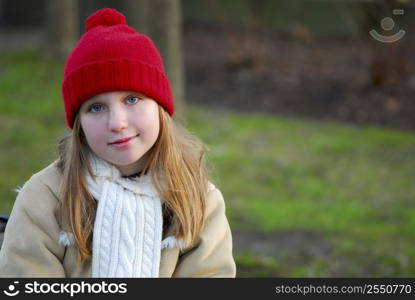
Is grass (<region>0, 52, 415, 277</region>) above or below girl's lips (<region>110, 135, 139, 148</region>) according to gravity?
below

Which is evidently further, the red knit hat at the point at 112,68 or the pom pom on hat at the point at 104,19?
the pom pom on hat at the point at 104,19

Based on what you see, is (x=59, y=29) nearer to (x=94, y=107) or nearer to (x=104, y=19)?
(x=104, y=19)

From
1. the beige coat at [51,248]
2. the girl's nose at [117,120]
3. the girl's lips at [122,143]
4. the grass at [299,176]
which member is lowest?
the grass at [299,176]

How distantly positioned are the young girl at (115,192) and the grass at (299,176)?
6.86 ft

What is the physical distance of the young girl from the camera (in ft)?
8.70

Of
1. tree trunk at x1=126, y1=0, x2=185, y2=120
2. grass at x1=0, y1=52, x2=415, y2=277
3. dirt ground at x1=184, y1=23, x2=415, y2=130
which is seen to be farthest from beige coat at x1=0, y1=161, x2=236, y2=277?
dirt ground at x1=184, y1=23, x2=415, y2=130

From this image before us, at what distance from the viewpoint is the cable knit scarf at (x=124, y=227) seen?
8.70ft

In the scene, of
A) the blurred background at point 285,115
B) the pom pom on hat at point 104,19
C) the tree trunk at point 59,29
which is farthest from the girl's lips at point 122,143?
the tree trunk at point 59,29

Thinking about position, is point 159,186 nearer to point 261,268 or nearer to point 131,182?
point 131,182

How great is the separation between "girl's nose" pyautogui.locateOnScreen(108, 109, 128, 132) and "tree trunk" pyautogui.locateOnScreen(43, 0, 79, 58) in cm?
847

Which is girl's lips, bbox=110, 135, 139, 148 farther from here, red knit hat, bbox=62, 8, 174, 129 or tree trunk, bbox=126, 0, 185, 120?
tree trunk, bbox=126, 0, 185, 120

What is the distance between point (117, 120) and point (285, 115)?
6212 mm

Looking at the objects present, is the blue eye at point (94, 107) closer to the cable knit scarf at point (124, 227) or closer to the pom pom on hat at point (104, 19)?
the cable knit scarf at point (124, 227)

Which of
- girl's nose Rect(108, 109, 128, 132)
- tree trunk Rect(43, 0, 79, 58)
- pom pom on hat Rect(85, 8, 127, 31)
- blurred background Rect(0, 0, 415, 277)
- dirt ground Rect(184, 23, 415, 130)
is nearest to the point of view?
girl's nose Rect(108, 109, 128, 132)
